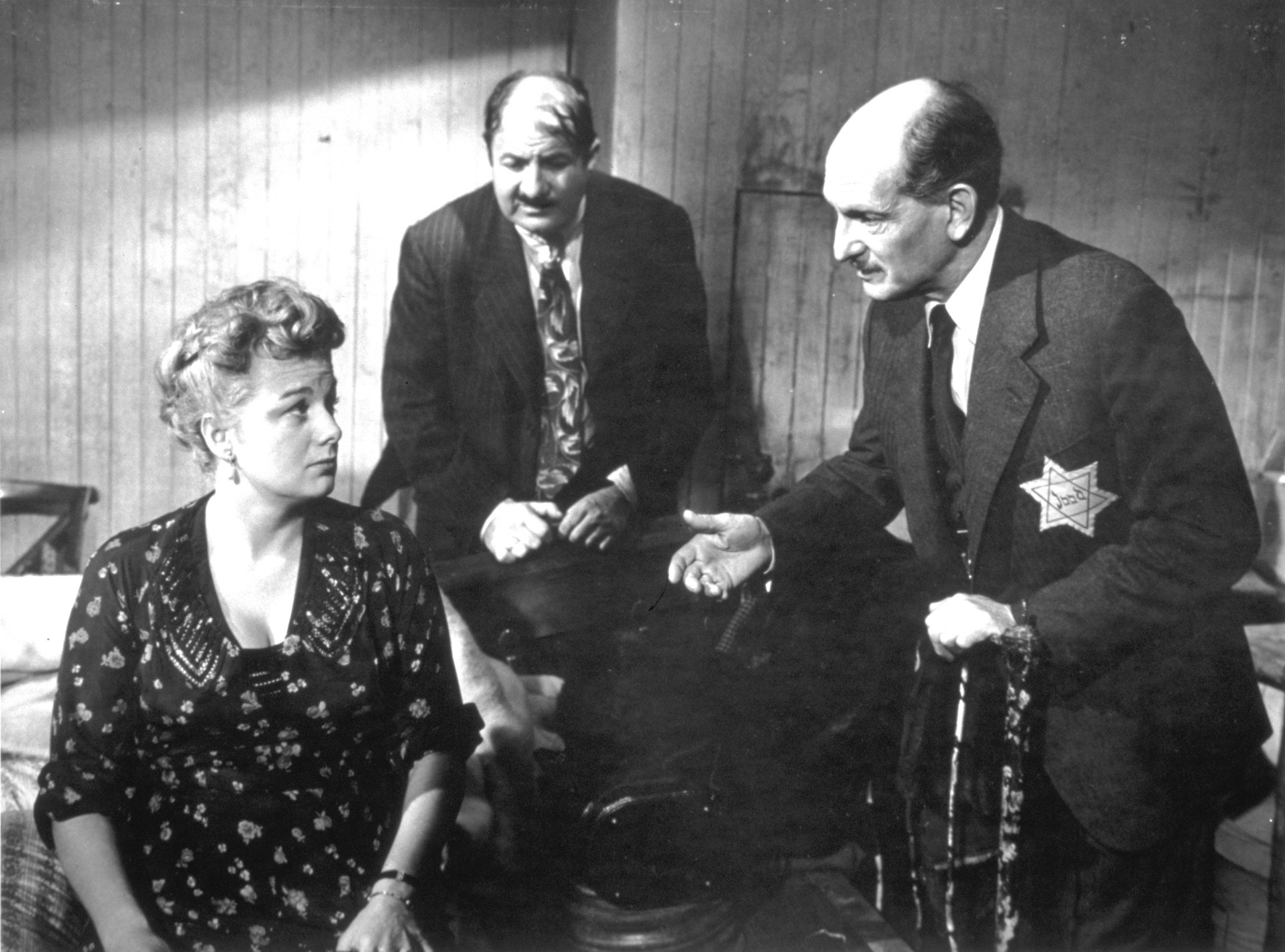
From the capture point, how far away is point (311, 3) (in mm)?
2062

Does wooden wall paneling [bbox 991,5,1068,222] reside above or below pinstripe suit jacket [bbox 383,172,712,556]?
above

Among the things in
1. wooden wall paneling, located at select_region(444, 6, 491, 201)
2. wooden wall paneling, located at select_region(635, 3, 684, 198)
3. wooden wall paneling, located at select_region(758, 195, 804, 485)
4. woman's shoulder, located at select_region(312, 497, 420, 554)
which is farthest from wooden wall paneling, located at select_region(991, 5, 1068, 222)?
woman's shoulder, located at select_region(312, 497, 420, 554)

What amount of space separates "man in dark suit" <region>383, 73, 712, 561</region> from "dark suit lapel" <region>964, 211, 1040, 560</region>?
0.69m

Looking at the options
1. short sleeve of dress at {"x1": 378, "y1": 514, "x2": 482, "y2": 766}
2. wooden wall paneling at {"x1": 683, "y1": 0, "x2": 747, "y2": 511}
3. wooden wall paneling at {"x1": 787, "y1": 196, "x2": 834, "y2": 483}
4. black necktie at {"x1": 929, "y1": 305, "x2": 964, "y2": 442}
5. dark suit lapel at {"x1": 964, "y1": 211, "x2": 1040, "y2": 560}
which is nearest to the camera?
short sleeve of dress at {"x1": 378, "y1": 514, "x2": 482, "y2": 766}

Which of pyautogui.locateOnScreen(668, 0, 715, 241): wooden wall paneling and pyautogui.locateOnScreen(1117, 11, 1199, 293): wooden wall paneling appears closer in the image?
pyautogui.locateOnScreen(1117, 11, 1199, 293): wooden wall paneling

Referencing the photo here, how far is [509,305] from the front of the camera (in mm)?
2287

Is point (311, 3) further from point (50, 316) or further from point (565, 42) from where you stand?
point (50, 316)

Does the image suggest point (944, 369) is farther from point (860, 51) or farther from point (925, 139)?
point (860, 51)

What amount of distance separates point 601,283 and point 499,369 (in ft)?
0.87

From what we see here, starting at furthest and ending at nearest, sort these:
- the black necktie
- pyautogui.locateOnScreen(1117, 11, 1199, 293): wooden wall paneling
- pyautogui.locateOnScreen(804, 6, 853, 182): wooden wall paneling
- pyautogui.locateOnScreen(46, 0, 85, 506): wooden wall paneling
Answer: pyautogui.locateOnScreen(804, 6, 853, 182): wooden wall paneling → pyautogui.locateOnScreen(1117, 11, 1199, 293): wooden wall paneling → pyautogui.locateOnScreen(46, 0, 85, 506): wooden wall paneling → the black necktie

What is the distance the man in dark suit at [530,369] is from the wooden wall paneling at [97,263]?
0.52 m

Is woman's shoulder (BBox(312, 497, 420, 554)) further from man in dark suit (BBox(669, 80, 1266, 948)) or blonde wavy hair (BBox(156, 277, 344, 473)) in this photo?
man in dark suit (BBox(669, 80, 1266, 948))

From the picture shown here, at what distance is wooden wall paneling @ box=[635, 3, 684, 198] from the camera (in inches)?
88.7

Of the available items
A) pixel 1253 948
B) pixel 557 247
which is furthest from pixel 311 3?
pixel 1253 948
